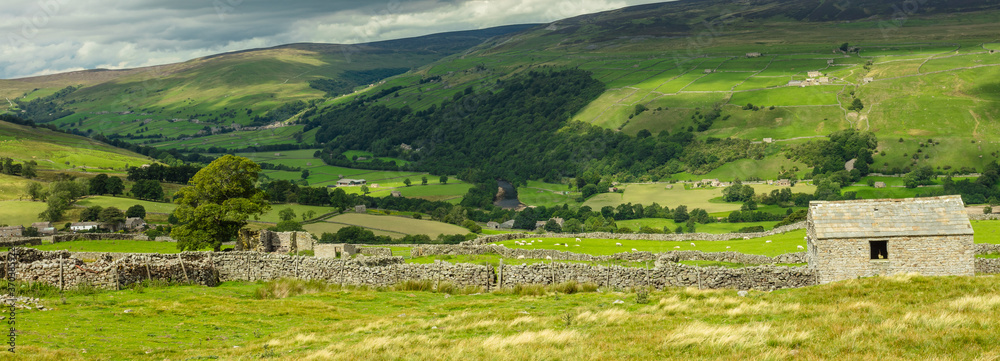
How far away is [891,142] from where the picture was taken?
137625 mm

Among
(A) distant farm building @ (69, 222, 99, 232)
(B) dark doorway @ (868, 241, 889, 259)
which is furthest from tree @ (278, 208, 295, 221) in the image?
(B) dark doorway @ (868, 241, 889, 259)

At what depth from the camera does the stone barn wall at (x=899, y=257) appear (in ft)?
83.3

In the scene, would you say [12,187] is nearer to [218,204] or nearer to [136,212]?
[136,212]

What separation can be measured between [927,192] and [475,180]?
102 metres

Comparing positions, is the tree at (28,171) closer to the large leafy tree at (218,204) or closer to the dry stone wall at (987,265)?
the large leafy tree at (218,204)

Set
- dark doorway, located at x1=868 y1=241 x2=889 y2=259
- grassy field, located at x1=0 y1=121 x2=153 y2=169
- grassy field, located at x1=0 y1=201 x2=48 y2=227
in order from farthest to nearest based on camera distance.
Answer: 1. grassy field, located at x1=0 y1=121 x2=153 y2=169
2. grassy field, located at x1=0 y1=201 x2=48 y2=227
3. dark doorway, located at x1=868 y1=241 x2=889 y2=259

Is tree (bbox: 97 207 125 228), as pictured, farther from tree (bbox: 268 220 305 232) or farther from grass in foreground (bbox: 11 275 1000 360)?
grass in foreground (bbox: 11 275 1000 360)

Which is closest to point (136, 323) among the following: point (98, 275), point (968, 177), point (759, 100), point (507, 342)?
point (98, 275)

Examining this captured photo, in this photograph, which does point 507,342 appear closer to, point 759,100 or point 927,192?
point 927,192

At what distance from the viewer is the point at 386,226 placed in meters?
93.5

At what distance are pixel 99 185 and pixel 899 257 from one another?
113847 millimetres

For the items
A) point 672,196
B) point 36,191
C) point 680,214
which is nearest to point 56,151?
point 36,191

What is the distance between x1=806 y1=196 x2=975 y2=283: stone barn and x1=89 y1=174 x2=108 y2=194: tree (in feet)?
364

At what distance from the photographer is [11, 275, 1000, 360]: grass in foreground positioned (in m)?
13.0
